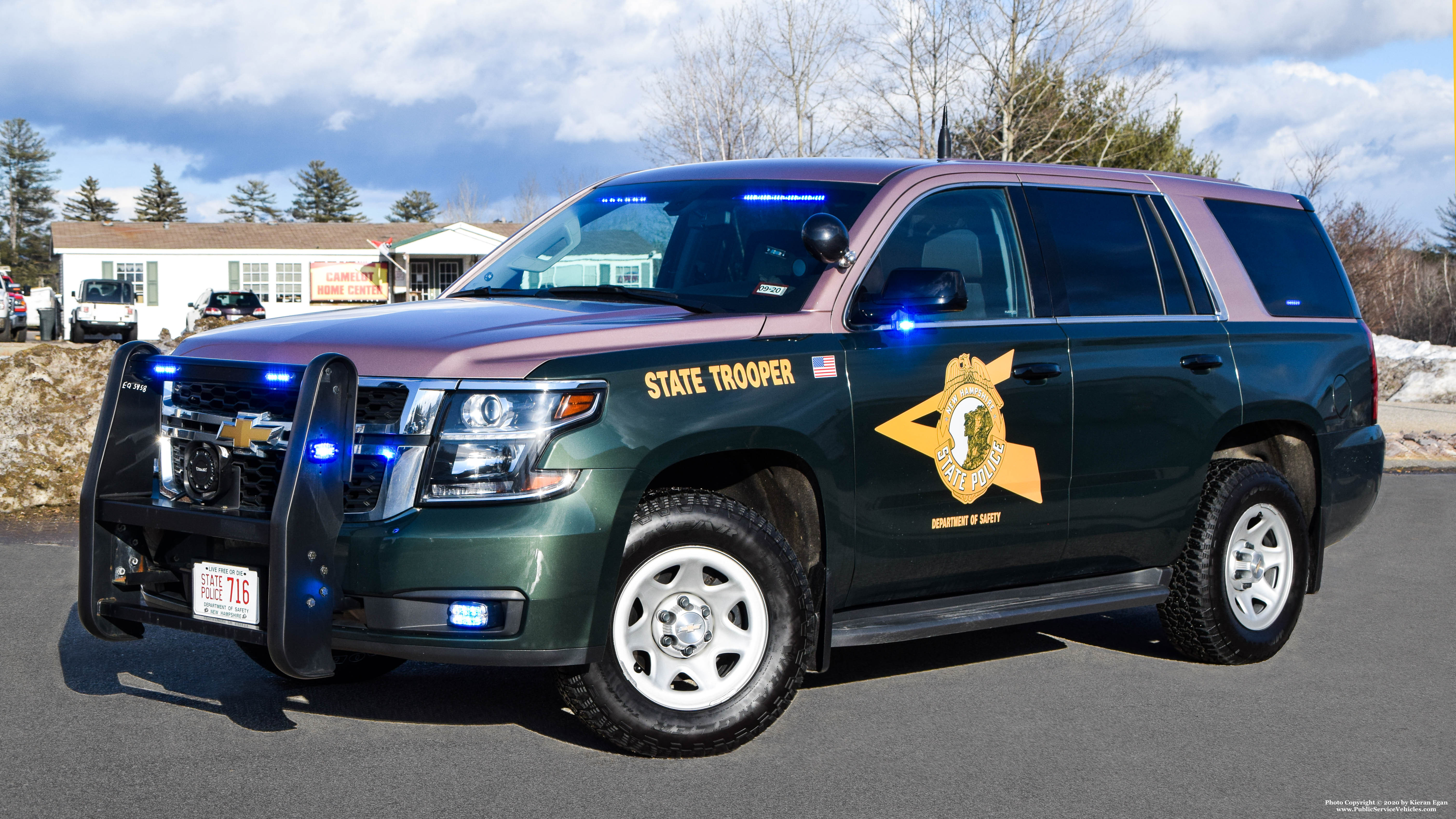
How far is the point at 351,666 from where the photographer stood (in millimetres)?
5586

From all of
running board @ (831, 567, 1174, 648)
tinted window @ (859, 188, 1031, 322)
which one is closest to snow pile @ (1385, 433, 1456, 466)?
running board @ (831, 567, 1174, 648)

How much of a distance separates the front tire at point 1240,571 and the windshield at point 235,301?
3679 cm

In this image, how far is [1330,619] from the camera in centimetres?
718

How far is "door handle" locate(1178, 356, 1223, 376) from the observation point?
5.86 m

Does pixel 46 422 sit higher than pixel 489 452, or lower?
lower

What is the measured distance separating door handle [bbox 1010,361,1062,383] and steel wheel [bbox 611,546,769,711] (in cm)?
139

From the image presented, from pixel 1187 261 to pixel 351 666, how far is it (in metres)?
3.94

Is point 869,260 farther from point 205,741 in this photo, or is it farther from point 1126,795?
point 205,741

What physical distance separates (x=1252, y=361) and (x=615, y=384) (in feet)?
10.6

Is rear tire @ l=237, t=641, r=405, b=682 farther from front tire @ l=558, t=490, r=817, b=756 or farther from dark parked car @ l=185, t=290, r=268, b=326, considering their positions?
dark parked car @ l=185, t=290, r=268, b=326

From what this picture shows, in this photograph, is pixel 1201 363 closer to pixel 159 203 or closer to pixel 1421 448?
pixel 1421 448

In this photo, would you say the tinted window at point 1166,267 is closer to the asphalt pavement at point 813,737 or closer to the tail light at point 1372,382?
the tail light at point 1372,382

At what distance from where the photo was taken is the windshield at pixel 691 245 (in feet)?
16.8

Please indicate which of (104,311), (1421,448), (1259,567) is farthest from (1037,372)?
(104,311)
